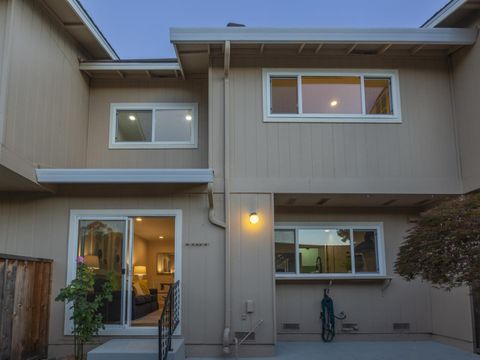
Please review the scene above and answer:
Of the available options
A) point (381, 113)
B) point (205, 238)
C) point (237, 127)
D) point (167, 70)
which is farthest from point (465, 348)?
point (167, 70)

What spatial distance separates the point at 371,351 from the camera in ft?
24.0

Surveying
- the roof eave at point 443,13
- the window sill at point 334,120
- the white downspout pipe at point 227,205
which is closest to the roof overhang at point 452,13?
the roof eave at point 443,13

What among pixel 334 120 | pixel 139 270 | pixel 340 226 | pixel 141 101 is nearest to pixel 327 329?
pixel 340 226

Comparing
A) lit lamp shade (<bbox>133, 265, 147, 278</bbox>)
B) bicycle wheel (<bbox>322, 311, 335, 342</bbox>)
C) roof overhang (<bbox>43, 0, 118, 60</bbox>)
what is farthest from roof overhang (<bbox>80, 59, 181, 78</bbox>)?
lit lamp shade (<bbox>133, 265, 147, 278</bbox>)

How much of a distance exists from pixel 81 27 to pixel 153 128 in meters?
2.11

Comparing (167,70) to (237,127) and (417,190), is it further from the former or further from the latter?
(417,190)

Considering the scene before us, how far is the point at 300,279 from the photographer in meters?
8.27

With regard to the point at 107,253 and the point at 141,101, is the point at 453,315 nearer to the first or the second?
the point at 107,253

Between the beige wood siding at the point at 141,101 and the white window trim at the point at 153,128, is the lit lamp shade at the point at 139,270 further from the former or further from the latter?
the white window trim at the point at 153,128

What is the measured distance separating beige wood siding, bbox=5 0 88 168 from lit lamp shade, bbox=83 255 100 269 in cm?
157

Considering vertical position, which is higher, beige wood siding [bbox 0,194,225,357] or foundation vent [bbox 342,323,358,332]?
beige wood siding [bbox 0,194,225,357]

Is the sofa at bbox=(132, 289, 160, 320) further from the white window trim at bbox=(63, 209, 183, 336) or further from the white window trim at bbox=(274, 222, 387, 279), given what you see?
the white window trim at bbox=(274, 222, 387, 279)

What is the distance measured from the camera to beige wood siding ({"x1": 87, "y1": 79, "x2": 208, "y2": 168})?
8578 mm

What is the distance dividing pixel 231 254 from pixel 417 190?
3.14 meters
